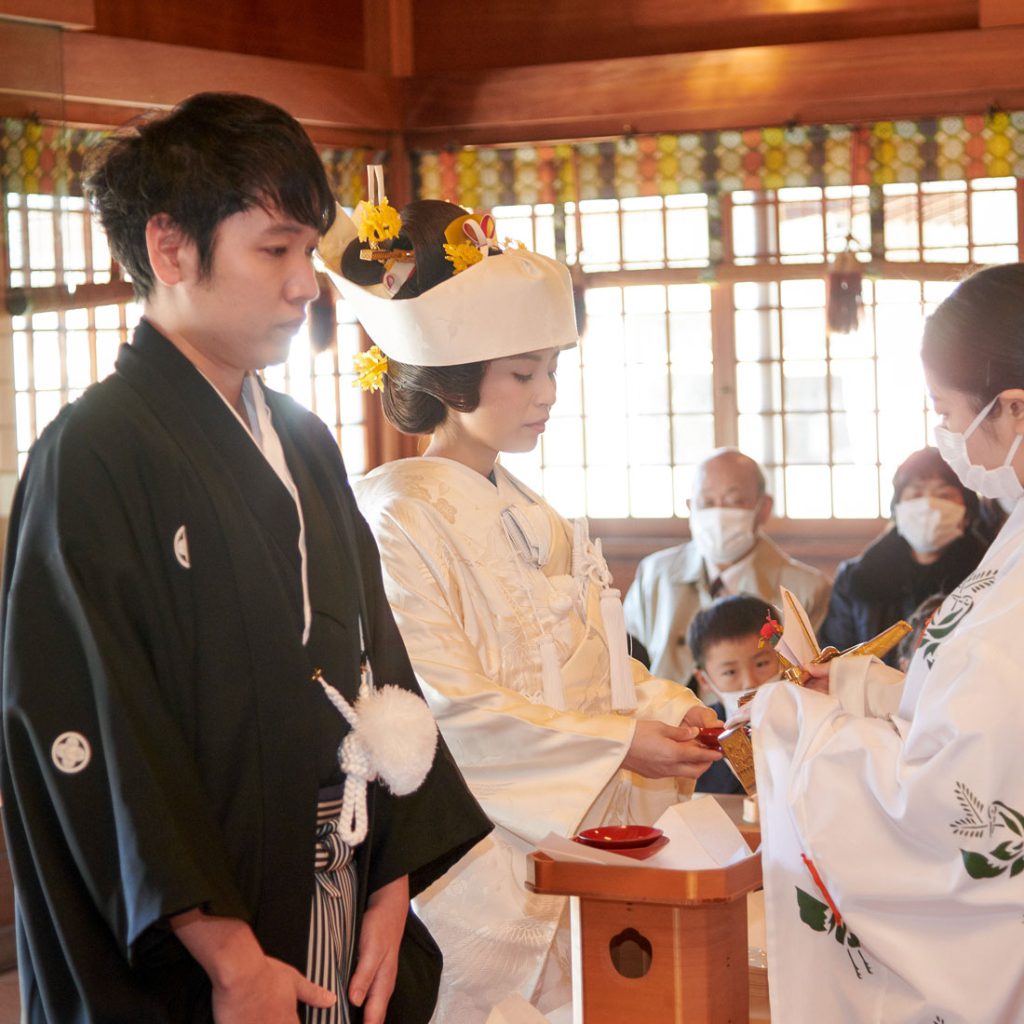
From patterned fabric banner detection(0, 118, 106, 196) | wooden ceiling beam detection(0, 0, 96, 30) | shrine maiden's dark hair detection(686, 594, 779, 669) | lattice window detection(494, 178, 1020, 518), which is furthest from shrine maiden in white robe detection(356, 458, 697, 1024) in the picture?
lattice window detection(494, 178, 1020, 518)

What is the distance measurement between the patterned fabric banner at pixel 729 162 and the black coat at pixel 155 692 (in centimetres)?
484

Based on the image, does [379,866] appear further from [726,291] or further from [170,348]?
[726,291]

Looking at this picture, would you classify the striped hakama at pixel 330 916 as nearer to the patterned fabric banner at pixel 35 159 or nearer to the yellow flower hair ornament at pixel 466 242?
the yellow flower hair ornament at pixel 466 242

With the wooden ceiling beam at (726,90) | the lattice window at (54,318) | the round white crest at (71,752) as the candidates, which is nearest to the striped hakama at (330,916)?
the round white crest at (71,752)

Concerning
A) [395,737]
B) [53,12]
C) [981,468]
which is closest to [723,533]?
[53,12]

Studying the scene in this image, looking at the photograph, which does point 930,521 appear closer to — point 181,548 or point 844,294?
point 844,294

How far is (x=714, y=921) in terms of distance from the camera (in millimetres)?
2135

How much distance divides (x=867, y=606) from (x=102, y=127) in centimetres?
323

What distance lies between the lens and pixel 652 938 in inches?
84.1

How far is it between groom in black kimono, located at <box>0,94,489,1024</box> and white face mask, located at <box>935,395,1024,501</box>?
3.16 ft

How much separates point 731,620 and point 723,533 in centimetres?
135

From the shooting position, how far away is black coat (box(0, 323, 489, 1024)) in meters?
1.37

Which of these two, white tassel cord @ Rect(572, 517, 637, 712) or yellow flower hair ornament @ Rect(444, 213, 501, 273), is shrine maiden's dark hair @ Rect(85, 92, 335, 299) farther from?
white tassel cord @ Rect(572, 517, 637, 712)

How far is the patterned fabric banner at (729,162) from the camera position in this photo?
232 inches
